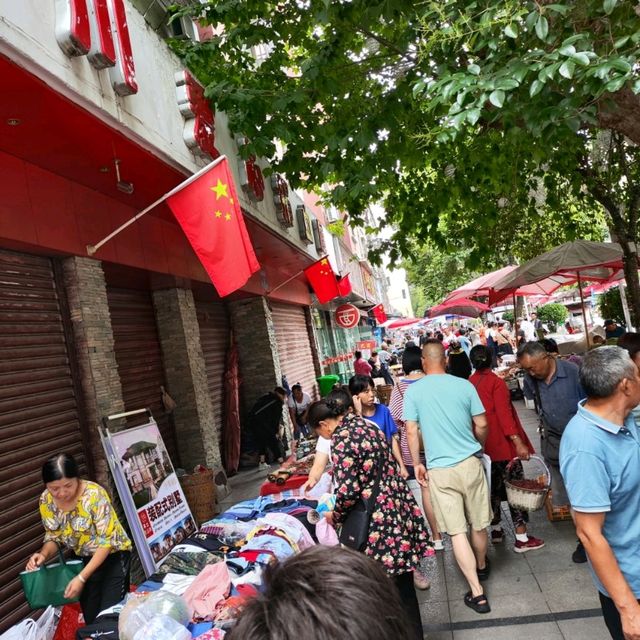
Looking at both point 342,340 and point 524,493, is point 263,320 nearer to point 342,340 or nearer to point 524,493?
point 524,493

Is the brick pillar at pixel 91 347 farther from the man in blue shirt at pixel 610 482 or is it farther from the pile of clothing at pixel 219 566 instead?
the man in blue shirt at pixel 610 482

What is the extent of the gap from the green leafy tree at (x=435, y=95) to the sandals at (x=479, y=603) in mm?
3417

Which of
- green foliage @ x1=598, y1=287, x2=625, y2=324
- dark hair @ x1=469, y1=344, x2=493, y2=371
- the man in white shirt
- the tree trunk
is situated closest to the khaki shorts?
dark hair @ x1=469, y1=344, x2=493, y2=371

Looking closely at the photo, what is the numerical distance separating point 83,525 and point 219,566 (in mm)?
969

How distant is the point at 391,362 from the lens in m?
25.3

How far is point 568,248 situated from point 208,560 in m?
5.96

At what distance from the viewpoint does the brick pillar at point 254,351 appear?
11828mm

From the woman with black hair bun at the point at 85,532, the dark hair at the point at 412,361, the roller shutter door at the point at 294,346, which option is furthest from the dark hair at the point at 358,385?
the roller shutter door at the point at 294,346

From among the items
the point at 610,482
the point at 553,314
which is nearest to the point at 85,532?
the point at 610,482

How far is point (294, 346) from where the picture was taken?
1595cm

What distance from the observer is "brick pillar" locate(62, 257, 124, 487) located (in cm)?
554

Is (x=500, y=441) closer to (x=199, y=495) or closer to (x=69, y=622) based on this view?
(x=69, y=622)

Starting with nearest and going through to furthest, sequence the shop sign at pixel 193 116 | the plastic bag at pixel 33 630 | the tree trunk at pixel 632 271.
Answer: the plastic bag at pixel 33 630, the shop sign at pixel 193 116, the tree trunk at pixel 632 271

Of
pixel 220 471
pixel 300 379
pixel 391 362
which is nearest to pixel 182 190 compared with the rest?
pixel 220 471
